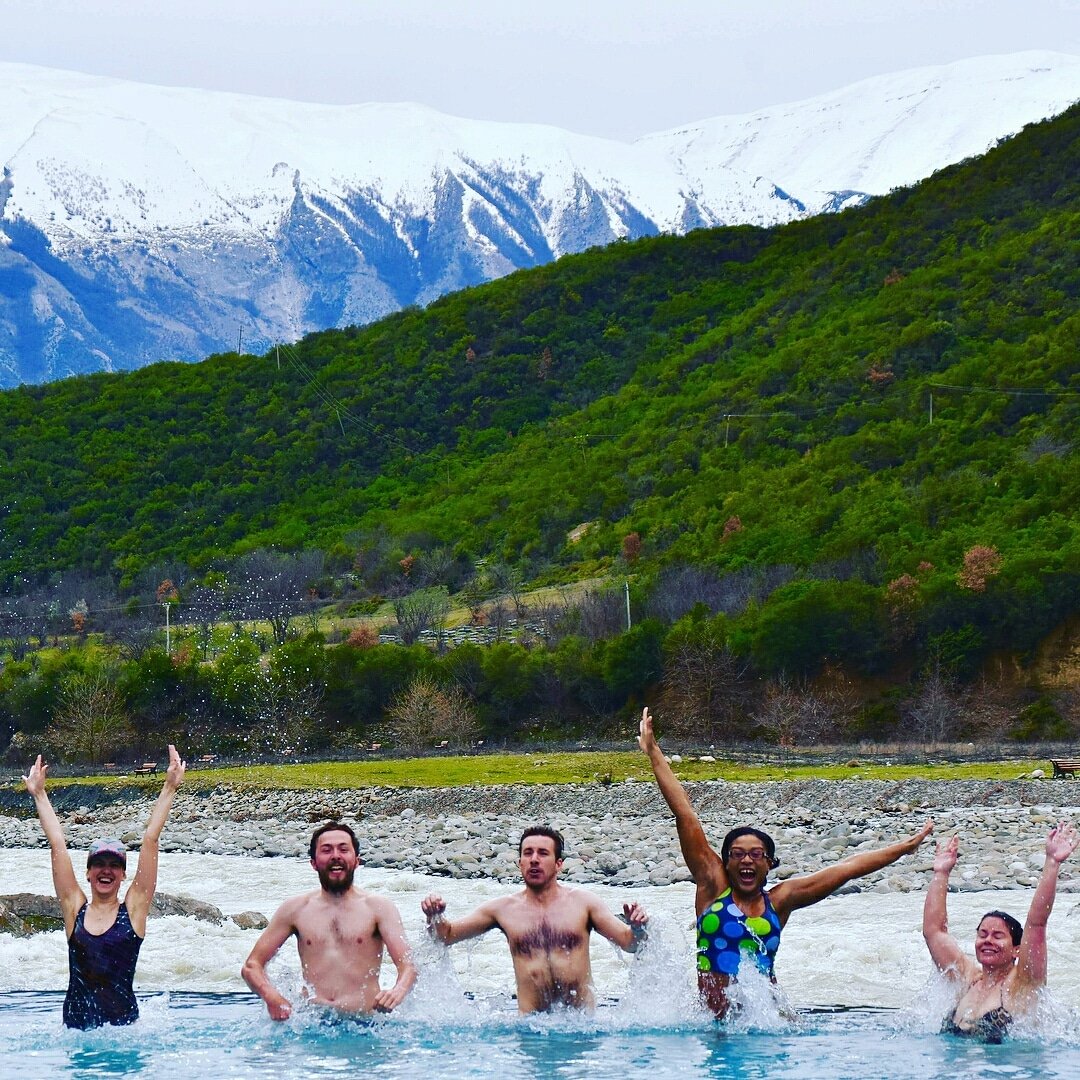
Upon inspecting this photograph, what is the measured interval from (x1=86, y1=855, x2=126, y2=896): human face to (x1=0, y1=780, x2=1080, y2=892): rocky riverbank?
1350cm

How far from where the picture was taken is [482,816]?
125 feet

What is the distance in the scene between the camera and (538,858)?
11695 millimetres

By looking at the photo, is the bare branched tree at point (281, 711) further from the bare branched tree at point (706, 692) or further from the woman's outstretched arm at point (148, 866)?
the woman's outstretched arm at point (148, 866)

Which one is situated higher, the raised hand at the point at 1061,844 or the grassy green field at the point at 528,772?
the raised hand at the point at 1061,844

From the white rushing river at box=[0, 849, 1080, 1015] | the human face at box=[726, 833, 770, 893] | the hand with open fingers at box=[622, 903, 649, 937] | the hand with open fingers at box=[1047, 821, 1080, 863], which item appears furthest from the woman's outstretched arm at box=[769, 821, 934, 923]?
the white rushing river at box=[0, 849, 1080, 1015]

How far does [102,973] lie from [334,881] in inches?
64.3

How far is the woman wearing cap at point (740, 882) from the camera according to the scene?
11453 mm

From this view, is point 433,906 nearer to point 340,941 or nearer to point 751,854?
point 340,941

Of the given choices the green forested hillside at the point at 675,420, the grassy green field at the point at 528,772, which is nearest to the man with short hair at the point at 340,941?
the grassy green field at the point at 528,772

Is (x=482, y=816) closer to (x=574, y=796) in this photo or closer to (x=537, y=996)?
(x=574, y=796)

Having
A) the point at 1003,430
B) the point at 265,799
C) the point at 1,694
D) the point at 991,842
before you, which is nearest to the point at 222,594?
the point at 1,694

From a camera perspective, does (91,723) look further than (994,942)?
Yes

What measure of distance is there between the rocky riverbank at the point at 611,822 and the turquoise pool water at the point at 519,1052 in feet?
32.2

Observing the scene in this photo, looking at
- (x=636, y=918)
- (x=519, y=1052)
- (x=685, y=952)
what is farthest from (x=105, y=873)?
(x=685, y=952)
